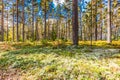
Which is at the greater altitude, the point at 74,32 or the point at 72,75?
the point at 74,32

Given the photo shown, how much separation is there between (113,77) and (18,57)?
6135 mm

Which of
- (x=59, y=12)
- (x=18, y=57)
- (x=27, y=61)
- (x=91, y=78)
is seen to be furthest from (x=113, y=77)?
(x=59, y=12)

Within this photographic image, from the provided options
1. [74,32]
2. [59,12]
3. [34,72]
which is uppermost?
[59,12]

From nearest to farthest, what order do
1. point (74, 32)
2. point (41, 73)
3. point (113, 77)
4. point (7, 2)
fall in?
1. point (113, 77)
2. point (41, 73)
3. point (74, 32)
4. point (7, 2)

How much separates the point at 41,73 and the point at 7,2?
36220mm

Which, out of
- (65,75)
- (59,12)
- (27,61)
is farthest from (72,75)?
(59,12)

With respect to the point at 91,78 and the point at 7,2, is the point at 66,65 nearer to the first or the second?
the point at 91,78

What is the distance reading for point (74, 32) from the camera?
15898 mm

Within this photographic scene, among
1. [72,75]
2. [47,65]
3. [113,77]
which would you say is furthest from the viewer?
[47,65]

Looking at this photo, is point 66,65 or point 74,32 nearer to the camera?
point 66,65

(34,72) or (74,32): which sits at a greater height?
(74,32)

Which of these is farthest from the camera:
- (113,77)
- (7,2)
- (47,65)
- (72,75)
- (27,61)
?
(7,2)

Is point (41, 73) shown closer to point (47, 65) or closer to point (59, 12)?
point (47, 65)

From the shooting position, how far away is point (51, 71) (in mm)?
8297
